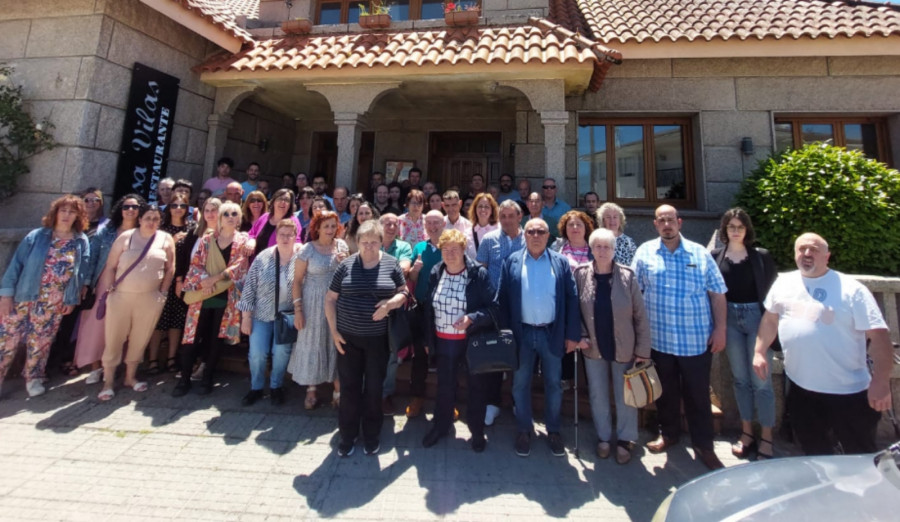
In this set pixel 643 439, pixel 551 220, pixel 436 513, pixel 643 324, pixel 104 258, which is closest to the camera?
pixel 436 513

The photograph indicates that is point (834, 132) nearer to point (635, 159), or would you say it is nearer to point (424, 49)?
point (635, 159)

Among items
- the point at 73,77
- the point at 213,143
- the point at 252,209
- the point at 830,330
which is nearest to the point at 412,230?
the point at 252,209

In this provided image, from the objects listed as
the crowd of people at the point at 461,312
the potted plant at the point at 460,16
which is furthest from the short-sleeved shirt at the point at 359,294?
the potted plant at the point at 460,16

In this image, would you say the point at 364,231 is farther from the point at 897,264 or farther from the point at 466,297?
the point at 897,264

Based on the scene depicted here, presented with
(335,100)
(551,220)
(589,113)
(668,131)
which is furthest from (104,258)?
(668,131)

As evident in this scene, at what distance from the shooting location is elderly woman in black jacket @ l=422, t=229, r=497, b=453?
10.1ft

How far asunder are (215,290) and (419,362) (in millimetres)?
2263

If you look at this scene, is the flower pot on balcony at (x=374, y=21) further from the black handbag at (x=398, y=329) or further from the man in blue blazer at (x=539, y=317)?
the black handbag at (x=398, y=329)

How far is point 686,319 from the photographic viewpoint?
9.86ft

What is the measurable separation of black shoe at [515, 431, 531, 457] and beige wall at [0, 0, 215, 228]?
6628mm

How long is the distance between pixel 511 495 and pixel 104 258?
4964 millimetres

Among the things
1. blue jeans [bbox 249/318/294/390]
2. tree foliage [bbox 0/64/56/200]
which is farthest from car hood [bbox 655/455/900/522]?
tree foliage [bbox 0/64/56/200]

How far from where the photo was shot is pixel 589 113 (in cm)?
695

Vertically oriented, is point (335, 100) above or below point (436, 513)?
above
